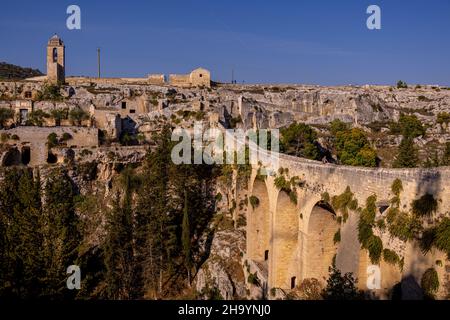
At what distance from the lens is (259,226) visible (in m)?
26.3

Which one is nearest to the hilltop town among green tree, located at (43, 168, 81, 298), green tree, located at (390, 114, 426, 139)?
green tree, located at (390, 114, 426, 139)

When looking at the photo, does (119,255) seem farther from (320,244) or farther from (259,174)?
(320,244)

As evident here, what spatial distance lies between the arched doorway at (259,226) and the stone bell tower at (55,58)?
44.1 metres

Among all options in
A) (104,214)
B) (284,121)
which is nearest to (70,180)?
(104,214)

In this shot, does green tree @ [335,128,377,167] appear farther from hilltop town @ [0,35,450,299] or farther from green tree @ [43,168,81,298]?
green tree @ [43,168,81,298]

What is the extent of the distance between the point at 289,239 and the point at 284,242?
→ 286mm

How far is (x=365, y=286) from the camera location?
12.6m

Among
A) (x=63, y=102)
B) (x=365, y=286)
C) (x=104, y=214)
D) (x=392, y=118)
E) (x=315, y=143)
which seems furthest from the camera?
(x=392, y=118)

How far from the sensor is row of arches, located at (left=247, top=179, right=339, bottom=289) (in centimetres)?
1731

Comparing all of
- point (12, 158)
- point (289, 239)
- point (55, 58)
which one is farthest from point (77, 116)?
point (289, 239)

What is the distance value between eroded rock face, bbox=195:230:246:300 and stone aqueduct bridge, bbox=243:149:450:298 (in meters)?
1.30

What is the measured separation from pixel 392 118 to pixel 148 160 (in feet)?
125
